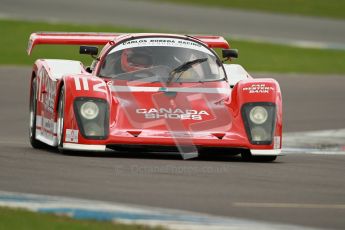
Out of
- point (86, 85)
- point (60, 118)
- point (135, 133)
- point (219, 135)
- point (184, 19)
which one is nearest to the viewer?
point (135, 133)

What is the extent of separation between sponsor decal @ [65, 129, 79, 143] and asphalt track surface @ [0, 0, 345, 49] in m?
18.5

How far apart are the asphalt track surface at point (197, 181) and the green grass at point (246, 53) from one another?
453 inches

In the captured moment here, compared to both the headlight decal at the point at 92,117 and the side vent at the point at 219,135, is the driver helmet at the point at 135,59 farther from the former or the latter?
the side vent at the point at 219,135

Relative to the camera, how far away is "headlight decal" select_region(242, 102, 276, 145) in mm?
11805

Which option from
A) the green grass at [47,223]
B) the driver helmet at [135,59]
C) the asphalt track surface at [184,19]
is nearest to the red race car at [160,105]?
the driver helmet at [135,59]

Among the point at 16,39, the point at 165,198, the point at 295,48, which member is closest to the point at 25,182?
the point at 165,198

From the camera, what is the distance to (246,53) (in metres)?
27.7

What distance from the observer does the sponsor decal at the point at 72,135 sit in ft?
37.8

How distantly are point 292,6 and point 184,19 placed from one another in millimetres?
5419

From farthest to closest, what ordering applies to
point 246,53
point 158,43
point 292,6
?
point 292,6
point 246,53
point 158,43

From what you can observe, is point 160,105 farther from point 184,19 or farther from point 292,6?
point 292,6

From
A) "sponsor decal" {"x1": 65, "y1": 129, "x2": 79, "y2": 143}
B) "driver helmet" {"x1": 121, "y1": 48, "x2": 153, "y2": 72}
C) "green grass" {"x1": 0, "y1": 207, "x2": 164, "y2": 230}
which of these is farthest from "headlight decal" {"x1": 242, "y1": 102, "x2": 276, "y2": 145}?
"green grass" {"x1": 0, "y1": 207, "x2": 164, "y2": 230}

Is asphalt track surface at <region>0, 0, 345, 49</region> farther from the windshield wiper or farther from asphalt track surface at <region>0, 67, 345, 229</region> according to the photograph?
asphalt track surface at <region>0, 67, 345, 229</region>

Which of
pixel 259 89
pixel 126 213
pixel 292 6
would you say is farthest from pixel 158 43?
pixel 292 6
